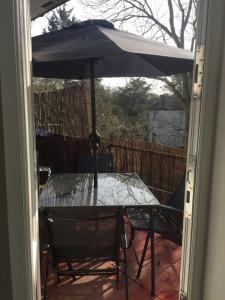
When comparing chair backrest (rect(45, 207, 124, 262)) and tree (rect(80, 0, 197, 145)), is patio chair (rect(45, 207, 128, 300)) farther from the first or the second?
tree (rect(80, 0, 197, 145))

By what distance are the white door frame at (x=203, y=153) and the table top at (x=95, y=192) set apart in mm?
904

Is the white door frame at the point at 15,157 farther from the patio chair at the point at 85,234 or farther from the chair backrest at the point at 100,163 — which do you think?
the chair backrest at the point at 100,163

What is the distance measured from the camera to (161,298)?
206 cm

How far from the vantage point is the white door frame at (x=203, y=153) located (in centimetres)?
103

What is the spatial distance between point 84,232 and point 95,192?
63 centimetres

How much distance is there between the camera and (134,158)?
427cm

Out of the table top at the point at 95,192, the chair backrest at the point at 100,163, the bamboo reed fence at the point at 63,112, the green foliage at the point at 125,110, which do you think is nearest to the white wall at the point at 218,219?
the table top at the point at 95,192

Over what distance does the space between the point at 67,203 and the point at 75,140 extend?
2506mm

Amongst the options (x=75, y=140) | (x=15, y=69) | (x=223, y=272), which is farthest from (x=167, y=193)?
(x=15, y=69)

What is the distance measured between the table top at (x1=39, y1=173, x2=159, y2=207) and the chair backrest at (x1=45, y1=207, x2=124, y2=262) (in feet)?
0.98

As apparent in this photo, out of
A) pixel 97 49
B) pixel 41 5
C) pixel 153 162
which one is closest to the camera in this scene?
pixel 97 49

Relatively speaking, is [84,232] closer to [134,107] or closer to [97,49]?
[97,49]

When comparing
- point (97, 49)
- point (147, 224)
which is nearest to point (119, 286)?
point (147, 224)

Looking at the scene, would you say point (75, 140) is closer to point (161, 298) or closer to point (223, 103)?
point (161, 298)
